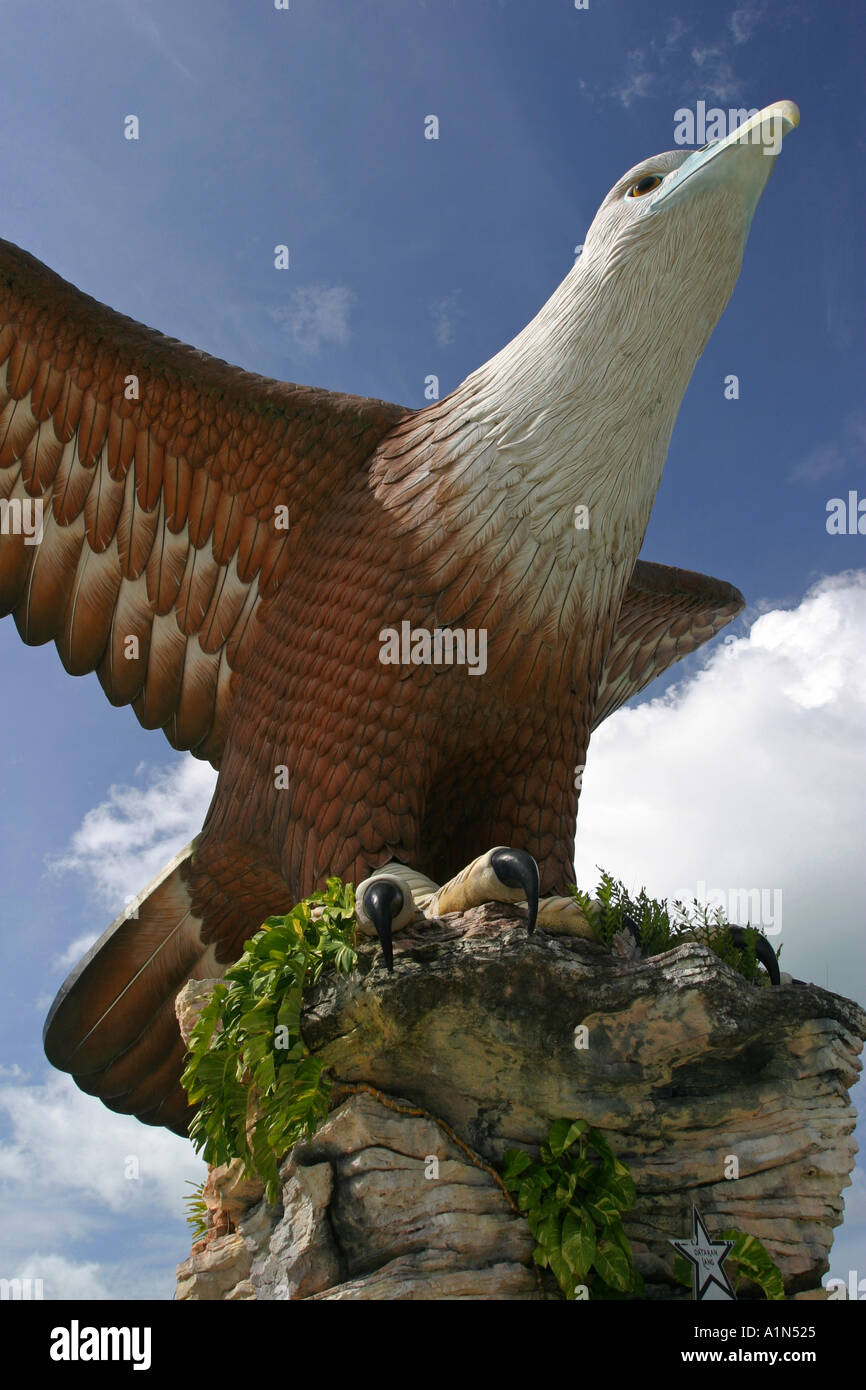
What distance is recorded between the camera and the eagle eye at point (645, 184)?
14.4ft

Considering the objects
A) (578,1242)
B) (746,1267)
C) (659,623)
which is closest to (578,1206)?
(578,1242)

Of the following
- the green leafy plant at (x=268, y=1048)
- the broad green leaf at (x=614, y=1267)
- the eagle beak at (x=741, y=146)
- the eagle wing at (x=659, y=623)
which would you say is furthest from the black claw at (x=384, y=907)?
the eagle wing at (x=659, y=623)

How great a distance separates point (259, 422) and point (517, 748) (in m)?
1.92

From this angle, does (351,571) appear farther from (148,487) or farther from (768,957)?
(768,957)

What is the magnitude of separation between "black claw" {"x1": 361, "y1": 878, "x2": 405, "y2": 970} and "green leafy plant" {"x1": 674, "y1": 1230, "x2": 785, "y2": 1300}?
1383mm

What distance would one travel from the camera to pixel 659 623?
704 centimetres

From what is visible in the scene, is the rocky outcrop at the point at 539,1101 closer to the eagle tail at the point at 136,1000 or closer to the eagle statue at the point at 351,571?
the eagle statue at the point at 351,571

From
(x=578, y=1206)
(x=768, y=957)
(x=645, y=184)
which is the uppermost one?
(x=645, y=184)

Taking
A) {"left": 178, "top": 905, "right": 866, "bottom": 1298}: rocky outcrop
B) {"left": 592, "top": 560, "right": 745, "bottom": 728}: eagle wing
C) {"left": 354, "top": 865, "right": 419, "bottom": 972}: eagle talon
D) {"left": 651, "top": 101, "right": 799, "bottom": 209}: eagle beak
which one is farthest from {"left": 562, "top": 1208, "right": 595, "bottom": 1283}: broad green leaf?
{"left": 592, "top": 560, "right": 745, "bottom": 728}: eagle wing

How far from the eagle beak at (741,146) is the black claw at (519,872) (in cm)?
274

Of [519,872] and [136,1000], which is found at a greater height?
[519,872]

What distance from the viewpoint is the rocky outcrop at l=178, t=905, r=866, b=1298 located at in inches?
131

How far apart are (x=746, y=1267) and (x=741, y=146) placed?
4.11 m
